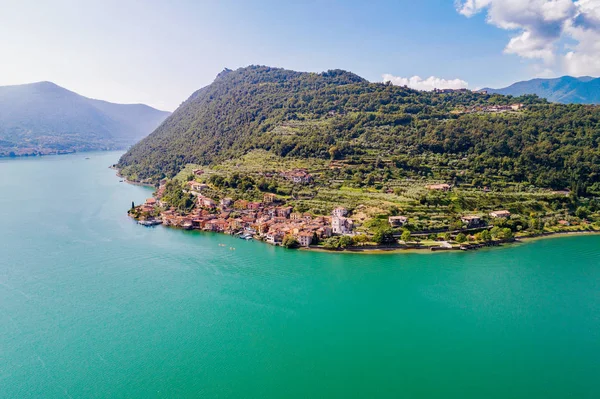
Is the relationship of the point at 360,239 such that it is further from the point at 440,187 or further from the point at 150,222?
the point at 150,222

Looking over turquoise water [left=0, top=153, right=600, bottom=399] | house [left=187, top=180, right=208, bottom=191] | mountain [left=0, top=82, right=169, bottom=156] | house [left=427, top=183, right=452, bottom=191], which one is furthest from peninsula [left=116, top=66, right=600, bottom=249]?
mountain [left=0, top=82, right=169, bottom=156]

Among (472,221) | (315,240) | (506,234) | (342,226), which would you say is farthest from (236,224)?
(506,234)

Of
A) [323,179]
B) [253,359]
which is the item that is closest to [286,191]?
[323,179]

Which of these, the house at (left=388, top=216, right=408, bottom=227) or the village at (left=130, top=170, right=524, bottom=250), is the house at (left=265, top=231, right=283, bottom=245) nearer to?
the village at (left=130, top=170, right=524, bottom=250)

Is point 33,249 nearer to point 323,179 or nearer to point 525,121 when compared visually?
point 323,179

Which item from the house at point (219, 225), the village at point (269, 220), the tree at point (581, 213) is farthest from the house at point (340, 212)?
the tree at point (581, 213)

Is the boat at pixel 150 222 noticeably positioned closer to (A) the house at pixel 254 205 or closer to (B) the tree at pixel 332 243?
(A) the house at pixel 254 205
